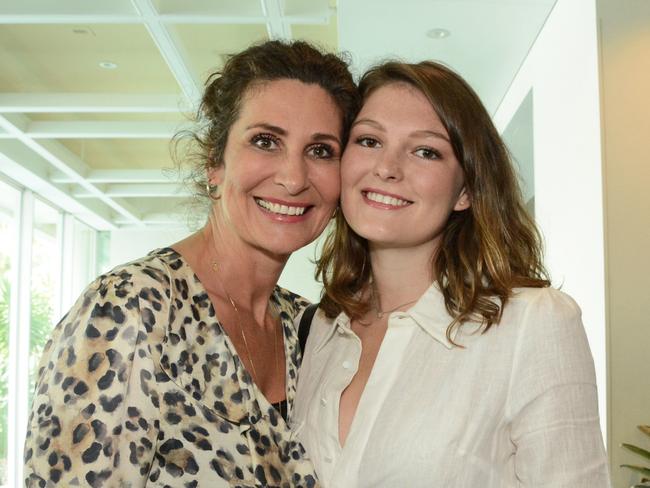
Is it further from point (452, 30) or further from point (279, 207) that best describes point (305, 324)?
point (452, 30)

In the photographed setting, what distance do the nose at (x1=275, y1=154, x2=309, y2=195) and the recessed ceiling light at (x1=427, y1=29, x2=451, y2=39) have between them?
4.14 m

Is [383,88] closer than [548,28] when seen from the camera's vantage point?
Yes

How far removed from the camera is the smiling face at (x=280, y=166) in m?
2.06

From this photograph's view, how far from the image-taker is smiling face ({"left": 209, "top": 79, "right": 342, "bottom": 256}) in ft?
6.75

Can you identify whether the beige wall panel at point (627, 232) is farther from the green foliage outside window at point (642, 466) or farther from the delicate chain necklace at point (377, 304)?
the delicate chain necklace at point (377, 304)

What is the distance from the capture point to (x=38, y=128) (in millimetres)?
8945

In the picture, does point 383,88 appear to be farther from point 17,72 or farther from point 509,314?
point 17,72

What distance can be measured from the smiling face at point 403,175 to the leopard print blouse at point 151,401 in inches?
19.8

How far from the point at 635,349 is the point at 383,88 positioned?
2496 millimetres

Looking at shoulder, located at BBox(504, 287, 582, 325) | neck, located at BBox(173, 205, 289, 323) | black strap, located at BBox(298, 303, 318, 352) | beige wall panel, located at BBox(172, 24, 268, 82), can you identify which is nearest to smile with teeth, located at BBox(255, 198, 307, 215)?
neck, located at BBox(173, 205, 289, 323)

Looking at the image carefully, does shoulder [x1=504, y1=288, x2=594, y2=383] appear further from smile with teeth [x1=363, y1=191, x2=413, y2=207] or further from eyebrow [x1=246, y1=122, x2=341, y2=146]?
eyebrow [x1=246, y1=122, x2=341, y2=146]

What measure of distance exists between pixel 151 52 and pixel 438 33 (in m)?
2.88

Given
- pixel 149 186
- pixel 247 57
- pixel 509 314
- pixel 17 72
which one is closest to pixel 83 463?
pixel 509 314

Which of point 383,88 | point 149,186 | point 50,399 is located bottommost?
point 50,399
